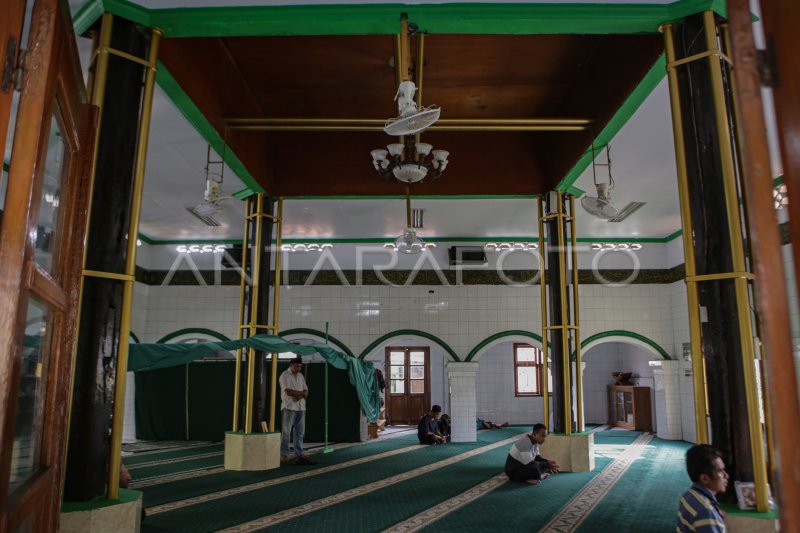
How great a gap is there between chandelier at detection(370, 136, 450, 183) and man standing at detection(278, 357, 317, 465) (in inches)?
128

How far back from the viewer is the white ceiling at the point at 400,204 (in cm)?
626

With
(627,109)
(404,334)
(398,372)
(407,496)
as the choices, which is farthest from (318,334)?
(627,109)

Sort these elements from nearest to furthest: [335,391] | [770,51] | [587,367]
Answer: [770,51] < [335,391] < [587,367]

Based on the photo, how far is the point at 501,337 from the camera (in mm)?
10781

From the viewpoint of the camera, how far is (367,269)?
36.4ft

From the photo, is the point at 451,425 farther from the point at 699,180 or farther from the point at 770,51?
the point at 770,51

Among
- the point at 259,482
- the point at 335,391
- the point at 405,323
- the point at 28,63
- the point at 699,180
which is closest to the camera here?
the point at 28,63

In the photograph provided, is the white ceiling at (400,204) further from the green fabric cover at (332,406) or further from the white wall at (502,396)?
the white wall at (502,396)

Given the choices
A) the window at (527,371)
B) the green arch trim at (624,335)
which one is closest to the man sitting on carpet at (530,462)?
the green arch trim at (624,335)

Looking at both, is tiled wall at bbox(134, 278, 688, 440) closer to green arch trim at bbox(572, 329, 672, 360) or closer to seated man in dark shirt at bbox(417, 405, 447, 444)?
green arch trim at bbox(572, 329, 672, 360)

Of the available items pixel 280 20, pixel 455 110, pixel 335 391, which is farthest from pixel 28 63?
pixel 335 391

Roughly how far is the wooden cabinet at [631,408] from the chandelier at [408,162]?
28.7 feet

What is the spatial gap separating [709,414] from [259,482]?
4591mm

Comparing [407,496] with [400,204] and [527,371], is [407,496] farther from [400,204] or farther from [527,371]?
[527,371]
